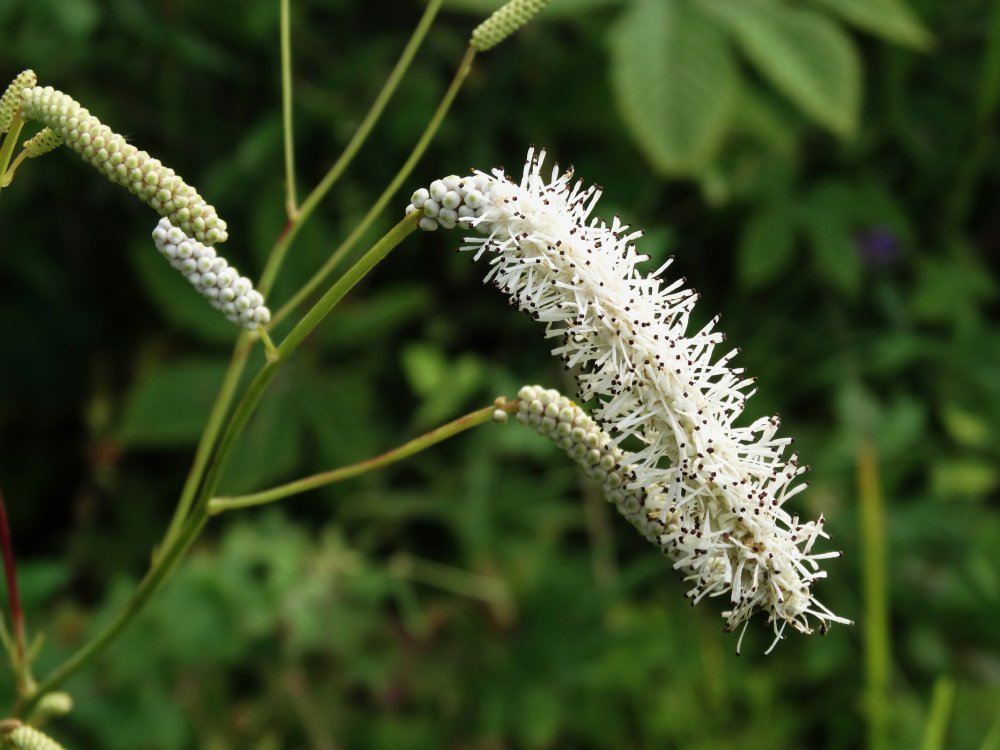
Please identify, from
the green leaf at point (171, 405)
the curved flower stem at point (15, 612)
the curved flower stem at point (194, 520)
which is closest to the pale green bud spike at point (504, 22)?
the curved flower stem at point (194, 520)

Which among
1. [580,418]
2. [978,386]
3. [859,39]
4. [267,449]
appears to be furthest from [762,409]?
[580,418]

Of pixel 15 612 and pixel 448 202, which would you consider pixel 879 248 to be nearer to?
pixel 448 202

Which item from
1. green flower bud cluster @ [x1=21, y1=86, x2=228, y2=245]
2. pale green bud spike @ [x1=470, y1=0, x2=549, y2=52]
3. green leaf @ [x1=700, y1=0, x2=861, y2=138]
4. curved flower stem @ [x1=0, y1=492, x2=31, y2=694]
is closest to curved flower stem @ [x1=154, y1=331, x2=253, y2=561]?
curved flower stem @ [x1=0, y1=492, x2=31, y2=694]

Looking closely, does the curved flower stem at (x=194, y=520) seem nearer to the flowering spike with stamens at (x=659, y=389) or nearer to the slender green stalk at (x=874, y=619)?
the flowering spike with stamens at (x=659, y=389)

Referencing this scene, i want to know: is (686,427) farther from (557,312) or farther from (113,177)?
(113,177)

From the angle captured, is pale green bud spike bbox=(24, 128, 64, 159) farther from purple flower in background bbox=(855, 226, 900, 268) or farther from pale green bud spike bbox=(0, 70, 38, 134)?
purple flower in background bbox=(855, 226, 900, 268)

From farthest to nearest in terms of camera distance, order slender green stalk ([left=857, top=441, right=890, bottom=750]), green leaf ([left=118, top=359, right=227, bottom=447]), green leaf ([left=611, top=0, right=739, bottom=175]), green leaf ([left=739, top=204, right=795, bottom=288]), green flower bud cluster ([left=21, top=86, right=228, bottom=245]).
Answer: green leaf ([left=739, top=204, right=795, bottom=288]) → green leaf ([left=118, top=359, right=227, bottom=447]) → green leaf ([left=611, top=0, right=739, bottom=175]) → slender green stalk ([left=857, top=441, right=890, bottom=750]) → green flower bud cluster ([left=21, top=86, right=228, bottom=245])

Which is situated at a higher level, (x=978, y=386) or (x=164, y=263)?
(x=978, y=386)
